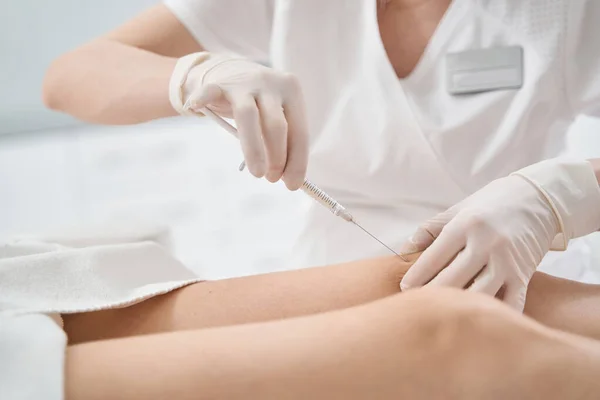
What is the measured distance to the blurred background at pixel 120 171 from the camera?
143cm

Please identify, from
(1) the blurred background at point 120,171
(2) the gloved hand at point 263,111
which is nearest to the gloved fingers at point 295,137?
(2) the gloved hand at point 263,111

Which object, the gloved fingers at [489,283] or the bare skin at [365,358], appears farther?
the gloved fingers at [489,283]

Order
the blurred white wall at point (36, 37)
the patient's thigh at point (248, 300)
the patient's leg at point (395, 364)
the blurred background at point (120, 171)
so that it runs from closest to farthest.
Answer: the patient's leg at point (395, 364) → the patient's thigh at point (248, 300) → the blurred background at point (120, 171) → the blurred white wall at point (36, 37)

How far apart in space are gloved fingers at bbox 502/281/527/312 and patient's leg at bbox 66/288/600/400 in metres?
0.21

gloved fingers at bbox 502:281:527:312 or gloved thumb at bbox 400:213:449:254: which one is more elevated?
gloved thumb at bbox 400:213:449:254

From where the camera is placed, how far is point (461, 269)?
27.5 inches

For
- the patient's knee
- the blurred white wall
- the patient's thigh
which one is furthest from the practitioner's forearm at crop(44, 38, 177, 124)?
the blurred white wall

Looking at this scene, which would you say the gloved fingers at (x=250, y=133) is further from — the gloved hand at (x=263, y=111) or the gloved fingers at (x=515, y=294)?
the gloved fingers at (x=515, y=294)

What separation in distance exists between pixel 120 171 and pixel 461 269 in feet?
3.95

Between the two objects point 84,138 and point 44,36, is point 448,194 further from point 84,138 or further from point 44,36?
point 44,36

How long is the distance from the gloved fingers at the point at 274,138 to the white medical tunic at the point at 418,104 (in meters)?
0.24

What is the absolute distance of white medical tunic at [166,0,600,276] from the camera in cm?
95

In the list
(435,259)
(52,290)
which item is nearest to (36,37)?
(52,290)

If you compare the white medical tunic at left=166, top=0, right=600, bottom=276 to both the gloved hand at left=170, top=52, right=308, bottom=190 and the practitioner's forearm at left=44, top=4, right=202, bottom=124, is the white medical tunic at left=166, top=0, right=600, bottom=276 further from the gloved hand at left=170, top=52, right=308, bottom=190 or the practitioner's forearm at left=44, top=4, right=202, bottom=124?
the gloved hand at left=170, top=52, right=308, bottom=190
